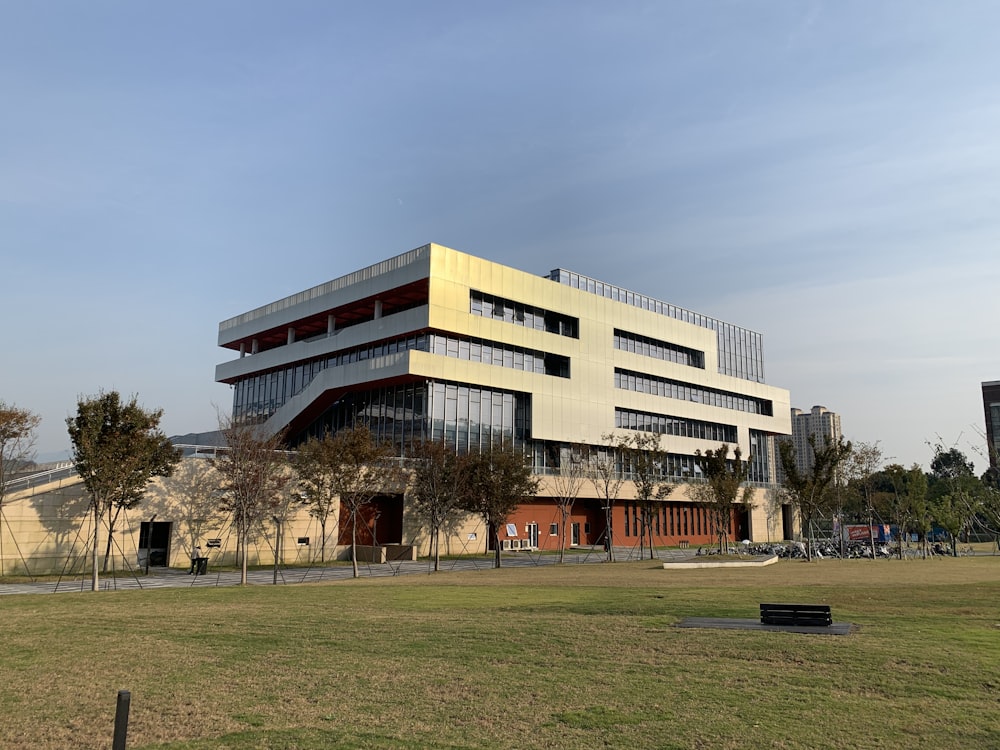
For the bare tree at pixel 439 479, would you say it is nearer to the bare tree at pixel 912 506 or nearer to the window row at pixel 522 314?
the window row at pixel 522 314

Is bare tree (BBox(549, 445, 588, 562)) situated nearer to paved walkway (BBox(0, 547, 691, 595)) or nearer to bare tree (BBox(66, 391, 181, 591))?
paved walkway (BBox(0, 547, 691, 595))

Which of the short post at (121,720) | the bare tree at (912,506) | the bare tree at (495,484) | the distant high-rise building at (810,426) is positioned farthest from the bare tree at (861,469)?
the distant high-rise building at (810,426)

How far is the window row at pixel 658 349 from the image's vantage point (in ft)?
223

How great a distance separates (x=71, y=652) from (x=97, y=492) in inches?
677

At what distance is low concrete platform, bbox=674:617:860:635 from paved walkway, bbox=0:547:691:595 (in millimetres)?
18610

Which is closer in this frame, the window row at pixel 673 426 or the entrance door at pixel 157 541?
the entrance door at pixel 157 541

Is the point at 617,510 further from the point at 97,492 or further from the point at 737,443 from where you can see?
the point at 97,492

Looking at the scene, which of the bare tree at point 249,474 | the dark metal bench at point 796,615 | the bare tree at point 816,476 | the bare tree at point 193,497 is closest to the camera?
the dark metal bench at point 796,615

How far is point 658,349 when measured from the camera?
7200 centimetres

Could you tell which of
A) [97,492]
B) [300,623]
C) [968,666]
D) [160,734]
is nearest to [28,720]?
[160,734]

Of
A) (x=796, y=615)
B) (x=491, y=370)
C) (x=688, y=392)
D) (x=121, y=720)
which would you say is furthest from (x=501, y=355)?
(x=121, y=720)

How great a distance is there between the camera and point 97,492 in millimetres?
28734

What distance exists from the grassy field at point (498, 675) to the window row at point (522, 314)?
120ft

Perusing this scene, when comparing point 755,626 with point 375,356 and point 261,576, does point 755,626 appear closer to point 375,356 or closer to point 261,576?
point 261,576
